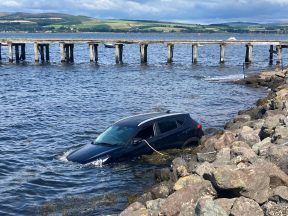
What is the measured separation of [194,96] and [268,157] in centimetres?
2339

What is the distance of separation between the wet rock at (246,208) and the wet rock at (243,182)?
395mm

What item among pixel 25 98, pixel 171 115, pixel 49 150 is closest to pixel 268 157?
pixel 171 115

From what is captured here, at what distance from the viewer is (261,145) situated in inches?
511

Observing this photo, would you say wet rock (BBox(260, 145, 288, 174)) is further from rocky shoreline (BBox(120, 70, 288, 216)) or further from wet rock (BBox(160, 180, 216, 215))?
wet rock (BBox(160, 180, 216, 215))

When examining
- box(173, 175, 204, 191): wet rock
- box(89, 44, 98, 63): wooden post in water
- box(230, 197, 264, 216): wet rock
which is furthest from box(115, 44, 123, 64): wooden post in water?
box(230, 197, 264, 216): wet rock

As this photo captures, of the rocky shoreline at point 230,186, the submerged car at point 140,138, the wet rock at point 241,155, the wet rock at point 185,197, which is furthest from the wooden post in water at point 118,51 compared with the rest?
the wet rock at point 185,197

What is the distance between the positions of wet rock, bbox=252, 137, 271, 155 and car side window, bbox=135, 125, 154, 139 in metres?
3.90

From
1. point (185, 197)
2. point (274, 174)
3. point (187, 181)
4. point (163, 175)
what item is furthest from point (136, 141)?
point (274, 174)

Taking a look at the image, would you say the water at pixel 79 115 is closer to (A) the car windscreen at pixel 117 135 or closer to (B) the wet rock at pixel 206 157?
(A) the car windscreen at pixel 117 135

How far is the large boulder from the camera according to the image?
9076 mm

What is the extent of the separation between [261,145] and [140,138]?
4.22m

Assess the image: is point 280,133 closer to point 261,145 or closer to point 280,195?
point 261,145

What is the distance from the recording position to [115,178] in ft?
47.0

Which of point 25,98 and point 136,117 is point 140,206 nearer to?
point 136,117
